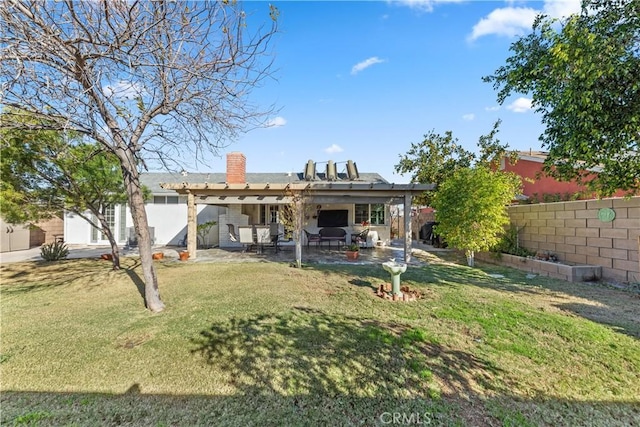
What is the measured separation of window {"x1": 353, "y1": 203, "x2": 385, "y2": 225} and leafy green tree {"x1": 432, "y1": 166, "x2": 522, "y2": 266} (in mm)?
5548

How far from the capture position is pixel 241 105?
5633 millimetres

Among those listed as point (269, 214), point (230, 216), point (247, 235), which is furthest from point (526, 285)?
point (230, 216)

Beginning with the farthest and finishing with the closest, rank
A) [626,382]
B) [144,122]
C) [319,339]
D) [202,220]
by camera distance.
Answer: [202,220] → [144,122] → [319,339] → [626,382]

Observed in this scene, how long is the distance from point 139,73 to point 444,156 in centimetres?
1246

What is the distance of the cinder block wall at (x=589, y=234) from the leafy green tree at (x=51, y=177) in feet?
41.0

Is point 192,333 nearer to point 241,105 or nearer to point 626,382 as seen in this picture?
point 241,105

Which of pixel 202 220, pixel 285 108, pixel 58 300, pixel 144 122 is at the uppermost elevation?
pixel 285 108

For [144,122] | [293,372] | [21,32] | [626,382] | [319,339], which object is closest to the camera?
[626,382]

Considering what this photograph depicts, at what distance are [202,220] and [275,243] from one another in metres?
5.37

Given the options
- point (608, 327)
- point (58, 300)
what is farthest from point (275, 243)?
point (608, 327)

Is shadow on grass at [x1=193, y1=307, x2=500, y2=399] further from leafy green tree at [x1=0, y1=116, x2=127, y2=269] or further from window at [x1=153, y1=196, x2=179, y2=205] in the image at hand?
window at [x1=153, y1=196, x2=179, y2=205]

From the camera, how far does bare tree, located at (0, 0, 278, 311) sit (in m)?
3.82

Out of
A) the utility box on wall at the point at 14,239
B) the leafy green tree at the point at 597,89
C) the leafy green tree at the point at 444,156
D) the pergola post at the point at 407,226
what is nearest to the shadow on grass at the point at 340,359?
the leafy green tree at the point at 597,89

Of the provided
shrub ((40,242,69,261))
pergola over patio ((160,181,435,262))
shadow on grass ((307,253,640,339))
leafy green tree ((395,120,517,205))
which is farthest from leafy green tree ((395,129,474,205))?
shrub ((40,242,69,261))
